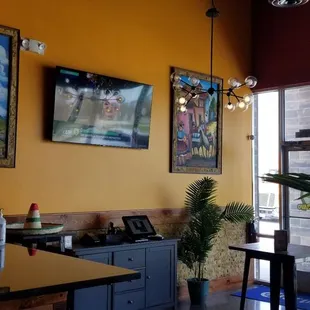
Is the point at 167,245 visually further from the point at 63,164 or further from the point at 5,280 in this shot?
the point at 5,280

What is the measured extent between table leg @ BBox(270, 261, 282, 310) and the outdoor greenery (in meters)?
1.23

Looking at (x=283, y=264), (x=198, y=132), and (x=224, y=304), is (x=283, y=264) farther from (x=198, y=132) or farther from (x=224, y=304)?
(x=198, y=132)

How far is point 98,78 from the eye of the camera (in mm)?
5188

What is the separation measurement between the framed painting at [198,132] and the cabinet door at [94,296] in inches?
69.6

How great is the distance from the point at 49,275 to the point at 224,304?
14.4ft

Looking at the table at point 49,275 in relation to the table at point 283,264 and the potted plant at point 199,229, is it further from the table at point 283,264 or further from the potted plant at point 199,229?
the potted plant at point 199,229

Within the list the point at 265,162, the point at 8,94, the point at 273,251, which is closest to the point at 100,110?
the point at 8,94

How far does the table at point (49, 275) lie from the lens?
1.56 metres

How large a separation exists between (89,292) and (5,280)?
3036 mm

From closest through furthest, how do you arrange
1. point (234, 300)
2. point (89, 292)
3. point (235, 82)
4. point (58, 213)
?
point (89, 292)
point (58, 213)
point (235, 82)
point (234, 300)

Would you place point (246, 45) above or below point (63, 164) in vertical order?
above

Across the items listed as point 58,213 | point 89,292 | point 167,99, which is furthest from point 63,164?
point 167,99

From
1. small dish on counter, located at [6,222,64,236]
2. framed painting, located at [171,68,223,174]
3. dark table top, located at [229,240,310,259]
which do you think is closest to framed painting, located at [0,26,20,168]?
small dish on counter, located at [6,222,64,236]

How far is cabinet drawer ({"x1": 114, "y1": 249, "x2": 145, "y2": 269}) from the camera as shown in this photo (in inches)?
193
